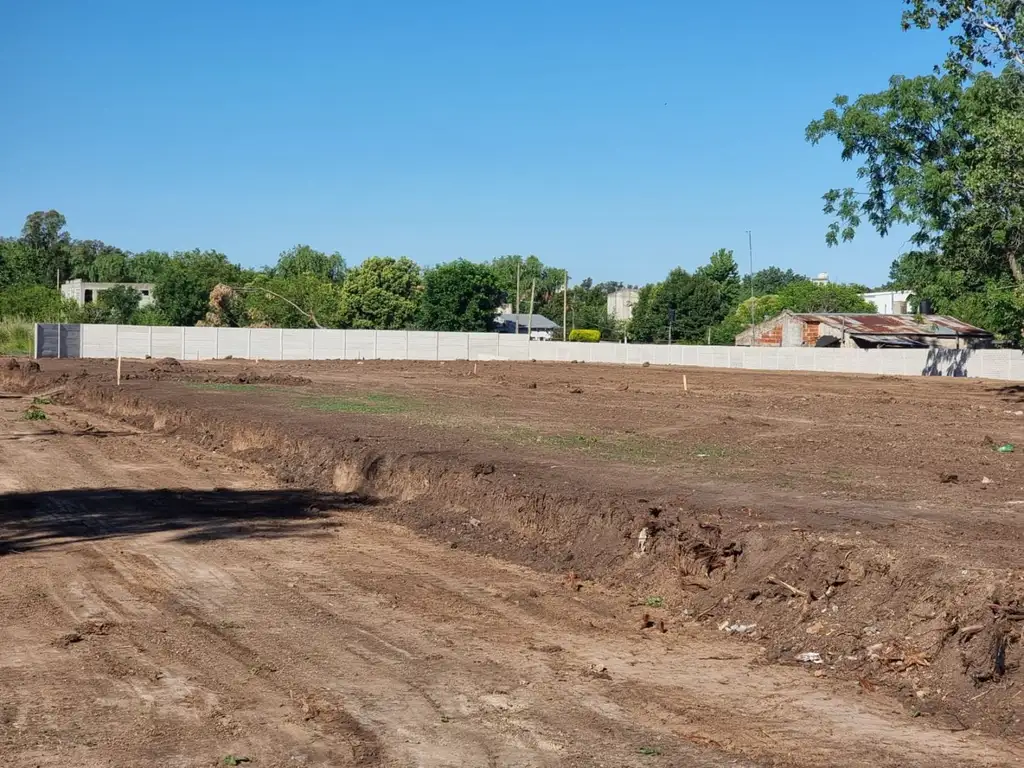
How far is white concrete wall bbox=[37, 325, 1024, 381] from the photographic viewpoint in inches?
2579

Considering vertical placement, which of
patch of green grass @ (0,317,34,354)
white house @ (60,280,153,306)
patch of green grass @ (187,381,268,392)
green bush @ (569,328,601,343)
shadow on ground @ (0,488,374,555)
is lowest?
shadow on ground @ (0,488,374,555)

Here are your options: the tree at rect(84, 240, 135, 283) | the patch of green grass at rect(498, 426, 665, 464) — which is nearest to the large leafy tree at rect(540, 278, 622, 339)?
the tree at rect(84, 240, 135, 283)

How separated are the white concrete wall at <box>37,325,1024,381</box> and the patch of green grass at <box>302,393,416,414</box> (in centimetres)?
3645

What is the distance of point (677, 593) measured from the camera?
10727 millimetres

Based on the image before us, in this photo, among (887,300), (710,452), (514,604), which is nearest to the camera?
(514,604)

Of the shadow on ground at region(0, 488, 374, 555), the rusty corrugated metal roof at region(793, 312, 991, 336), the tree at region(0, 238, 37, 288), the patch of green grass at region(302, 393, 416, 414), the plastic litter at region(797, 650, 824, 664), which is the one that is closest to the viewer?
the plastic litter at region(797, 650, 824, 664)

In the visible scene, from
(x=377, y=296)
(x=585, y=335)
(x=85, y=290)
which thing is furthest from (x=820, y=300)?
(x=85, y=290)

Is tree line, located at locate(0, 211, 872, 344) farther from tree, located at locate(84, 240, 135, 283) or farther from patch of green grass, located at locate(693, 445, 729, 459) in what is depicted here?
patch of green grass, located at locate(693, 445, 729, 459)

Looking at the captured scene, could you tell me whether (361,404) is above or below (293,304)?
below

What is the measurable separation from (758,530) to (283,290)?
318ft

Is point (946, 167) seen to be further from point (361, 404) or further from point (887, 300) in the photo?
point (887, 300)

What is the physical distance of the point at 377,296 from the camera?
10538cm

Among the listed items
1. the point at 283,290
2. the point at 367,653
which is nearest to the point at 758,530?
the point at 367,653

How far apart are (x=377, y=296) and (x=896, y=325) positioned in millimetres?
46868
